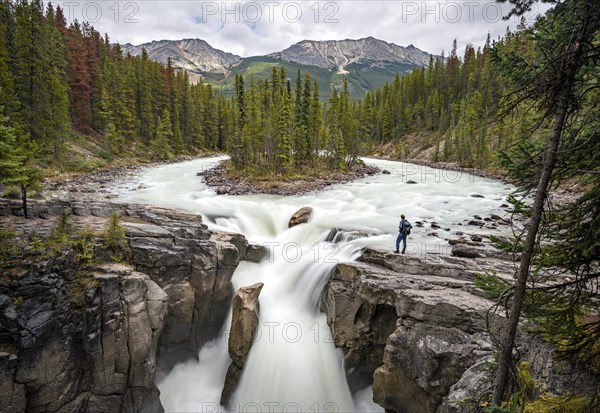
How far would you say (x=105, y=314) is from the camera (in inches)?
406

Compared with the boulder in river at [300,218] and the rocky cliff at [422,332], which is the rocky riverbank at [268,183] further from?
the rocky cliff at [422,332]

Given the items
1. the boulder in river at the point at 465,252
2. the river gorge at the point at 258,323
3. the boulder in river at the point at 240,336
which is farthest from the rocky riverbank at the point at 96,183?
the boulder in river at the point at 465,252

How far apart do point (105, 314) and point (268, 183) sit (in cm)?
2738

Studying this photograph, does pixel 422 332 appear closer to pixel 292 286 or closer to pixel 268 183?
pixel 292 286

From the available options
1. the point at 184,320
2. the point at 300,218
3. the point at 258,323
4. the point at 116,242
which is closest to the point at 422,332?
the point at 258,323

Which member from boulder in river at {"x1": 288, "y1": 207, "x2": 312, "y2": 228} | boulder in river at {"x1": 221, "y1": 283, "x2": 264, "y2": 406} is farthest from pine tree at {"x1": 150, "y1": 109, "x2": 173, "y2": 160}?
boulder in river at {"x1": 221, "y1": 283, "x2": 264, "y2": 406}

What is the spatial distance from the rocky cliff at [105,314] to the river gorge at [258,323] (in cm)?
4

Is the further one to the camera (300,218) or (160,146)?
(160,146)

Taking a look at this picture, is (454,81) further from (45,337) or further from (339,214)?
(45,337)

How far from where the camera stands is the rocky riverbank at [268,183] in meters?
33.3

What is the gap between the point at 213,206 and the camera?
947 inches

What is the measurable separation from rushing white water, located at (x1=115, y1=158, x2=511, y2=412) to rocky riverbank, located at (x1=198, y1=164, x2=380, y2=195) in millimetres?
4398

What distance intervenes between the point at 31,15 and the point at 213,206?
1318 inches

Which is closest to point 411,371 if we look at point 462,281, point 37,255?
point 462,281
